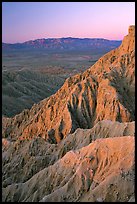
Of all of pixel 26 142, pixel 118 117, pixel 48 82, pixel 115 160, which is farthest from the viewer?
pixel 48 82

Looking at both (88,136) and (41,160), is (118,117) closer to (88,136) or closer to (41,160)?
(88,136)

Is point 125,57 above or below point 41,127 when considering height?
above

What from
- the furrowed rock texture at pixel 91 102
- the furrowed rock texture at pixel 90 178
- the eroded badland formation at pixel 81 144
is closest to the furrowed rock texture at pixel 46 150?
the eroded badland formation at pixel 81 144

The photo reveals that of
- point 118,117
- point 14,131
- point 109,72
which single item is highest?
point 109,72

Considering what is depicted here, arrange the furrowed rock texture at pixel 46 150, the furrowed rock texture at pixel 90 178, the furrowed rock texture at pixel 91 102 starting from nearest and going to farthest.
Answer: the furrowed rock texture at pixel 90 178, the furrowed rock texture at pixel 46 150, the furrowed rock texture at pixel 91 102

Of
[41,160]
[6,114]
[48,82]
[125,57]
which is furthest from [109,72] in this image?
[48,82]

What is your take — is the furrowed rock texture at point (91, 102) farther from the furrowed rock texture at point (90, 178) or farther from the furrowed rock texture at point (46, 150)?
the furrowed rock texture at point (90, 178)

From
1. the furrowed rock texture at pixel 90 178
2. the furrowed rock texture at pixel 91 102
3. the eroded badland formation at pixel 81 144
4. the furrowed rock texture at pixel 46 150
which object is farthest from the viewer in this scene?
the furrowed rock texture at pixel 91 102

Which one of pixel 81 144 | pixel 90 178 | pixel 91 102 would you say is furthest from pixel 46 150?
pixel 91 102

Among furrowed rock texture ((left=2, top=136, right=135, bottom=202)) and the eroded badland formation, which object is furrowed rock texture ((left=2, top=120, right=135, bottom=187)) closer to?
the eroded badland formation

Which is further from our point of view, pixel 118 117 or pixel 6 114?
pixel 6 114
